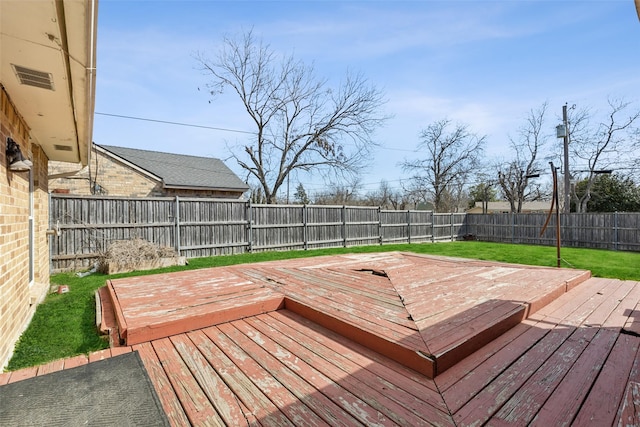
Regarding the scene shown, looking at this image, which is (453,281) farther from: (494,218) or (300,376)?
(494,218)

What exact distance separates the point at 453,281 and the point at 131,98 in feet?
36.7

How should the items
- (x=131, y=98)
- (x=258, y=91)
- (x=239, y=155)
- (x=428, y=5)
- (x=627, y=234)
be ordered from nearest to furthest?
(x=428, y=5) → (x=131, y=98) → (x=627, y=234) → (x=258, y=91) → (x=239, y=155)

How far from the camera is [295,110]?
14883mm

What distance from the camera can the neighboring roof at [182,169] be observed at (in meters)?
12.8

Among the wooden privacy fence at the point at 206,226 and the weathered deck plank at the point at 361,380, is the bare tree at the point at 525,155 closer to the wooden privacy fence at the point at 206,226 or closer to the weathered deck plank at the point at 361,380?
the wooden privacy fence at the point at 206,226

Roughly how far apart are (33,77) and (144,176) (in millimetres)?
11613

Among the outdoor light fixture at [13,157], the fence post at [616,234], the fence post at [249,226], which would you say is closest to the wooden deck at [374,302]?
the outdoor light fixture at [13,157]

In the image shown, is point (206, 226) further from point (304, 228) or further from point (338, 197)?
point (338, 197)

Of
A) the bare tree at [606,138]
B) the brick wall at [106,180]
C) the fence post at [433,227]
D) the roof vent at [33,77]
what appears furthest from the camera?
the bare tree at [606,138]

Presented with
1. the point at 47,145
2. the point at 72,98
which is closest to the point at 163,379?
the point at 72,98

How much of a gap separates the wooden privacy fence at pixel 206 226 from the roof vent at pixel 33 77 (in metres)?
4.68

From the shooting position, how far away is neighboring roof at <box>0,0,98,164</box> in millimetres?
1383

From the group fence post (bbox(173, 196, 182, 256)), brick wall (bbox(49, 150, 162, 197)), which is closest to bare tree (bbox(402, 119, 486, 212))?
brick wall (bbox(49, 150, 162, 197))

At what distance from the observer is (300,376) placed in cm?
186
